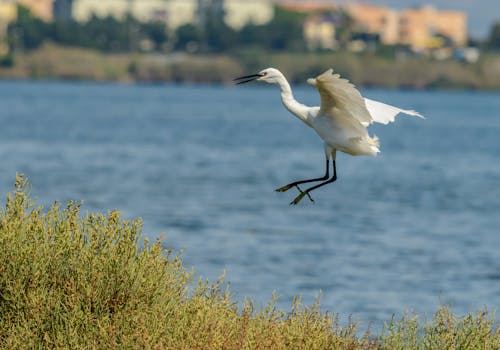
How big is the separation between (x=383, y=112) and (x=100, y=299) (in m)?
3.58

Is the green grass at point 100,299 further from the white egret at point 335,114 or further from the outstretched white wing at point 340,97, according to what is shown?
the outstretched white wing at point 340,97

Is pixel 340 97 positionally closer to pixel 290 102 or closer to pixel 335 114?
pixel 335 114

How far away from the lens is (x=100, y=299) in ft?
31.4

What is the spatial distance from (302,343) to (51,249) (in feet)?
7.35

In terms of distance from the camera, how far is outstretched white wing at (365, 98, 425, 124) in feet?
36.6

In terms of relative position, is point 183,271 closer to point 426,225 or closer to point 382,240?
point 382,240

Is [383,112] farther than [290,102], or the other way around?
[383,112]

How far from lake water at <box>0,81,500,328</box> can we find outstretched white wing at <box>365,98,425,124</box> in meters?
2.73

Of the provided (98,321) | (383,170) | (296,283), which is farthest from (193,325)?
(383,170)

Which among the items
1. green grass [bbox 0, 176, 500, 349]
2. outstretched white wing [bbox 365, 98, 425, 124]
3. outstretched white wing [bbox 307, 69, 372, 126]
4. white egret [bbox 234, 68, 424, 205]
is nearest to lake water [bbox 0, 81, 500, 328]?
outstretched white wing [bbox 365, 98, 425, 124]

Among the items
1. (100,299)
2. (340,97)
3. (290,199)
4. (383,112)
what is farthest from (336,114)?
(290,199)

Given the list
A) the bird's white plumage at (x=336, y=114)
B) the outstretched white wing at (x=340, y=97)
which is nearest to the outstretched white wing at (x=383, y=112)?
the bird's white plumage at (x=336, y=114)

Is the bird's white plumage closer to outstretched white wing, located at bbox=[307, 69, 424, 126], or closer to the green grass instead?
outstretched white wing, located at bbox=[307, 69, 424, 126]

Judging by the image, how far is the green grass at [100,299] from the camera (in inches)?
367
